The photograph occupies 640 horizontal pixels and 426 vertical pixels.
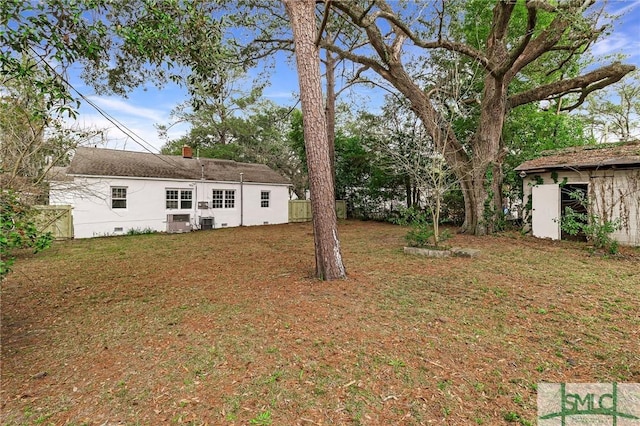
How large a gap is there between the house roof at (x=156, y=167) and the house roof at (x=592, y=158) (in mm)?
12802

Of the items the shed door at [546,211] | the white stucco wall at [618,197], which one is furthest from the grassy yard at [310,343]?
the shed door at [546,211]

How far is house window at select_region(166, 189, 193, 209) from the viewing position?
46.0ft

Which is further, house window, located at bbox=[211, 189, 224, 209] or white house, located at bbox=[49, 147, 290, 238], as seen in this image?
house window, located at bbox=[211, 189, 224, 209]

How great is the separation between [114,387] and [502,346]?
351cm

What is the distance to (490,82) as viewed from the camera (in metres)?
10.6

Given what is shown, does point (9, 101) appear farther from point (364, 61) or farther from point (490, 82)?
point (490, 82)

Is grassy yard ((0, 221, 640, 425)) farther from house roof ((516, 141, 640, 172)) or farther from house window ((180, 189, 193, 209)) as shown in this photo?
house window ((180, 189, 193, 209))

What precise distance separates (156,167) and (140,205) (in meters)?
2.13

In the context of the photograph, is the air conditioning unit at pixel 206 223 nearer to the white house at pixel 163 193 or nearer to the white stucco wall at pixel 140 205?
the white house at pixel 163 193

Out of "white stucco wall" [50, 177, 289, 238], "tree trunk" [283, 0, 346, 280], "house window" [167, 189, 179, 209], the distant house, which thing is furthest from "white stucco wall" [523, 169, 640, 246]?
"house window" [167, 189, 179, 209]

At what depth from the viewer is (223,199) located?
51.9ft

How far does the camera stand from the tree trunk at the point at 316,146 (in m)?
5.01

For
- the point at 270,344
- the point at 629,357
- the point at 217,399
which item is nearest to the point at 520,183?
the point at 629,357

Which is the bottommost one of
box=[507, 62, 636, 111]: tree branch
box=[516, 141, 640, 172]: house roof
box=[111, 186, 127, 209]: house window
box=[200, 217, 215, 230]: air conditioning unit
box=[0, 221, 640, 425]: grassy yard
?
box=[0, 221, 640, 425]: grassy yard
